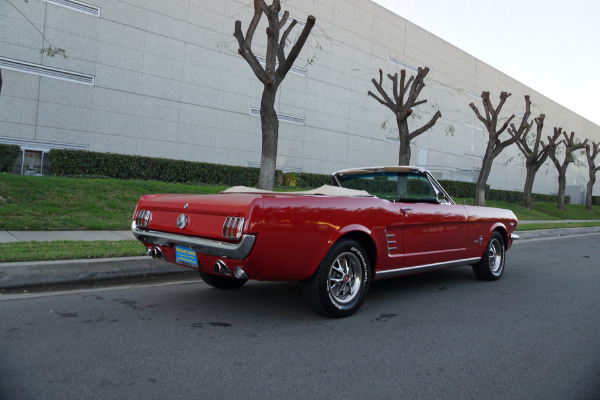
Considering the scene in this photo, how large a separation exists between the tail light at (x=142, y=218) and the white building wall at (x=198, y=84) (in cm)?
1262

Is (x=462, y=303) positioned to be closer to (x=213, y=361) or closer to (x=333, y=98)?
(x=213, y=361)

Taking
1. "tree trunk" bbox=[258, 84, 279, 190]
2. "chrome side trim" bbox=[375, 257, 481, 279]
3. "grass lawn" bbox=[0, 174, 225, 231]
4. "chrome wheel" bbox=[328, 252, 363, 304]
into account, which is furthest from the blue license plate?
"tree trunk" bbox=[258, 84, 279, 190]

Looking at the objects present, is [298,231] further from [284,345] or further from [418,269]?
[418,269]

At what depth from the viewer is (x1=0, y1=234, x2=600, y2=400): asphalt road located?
259 cm

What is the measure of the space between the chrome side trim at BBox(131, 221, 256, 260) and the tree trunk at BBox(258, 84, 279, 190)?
6967 millimetres

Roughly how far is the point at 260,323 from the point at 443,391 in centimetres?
171

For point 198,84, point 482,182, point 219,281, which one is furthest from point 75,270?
point 482,182

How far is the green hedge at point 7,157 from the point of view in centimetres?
1231

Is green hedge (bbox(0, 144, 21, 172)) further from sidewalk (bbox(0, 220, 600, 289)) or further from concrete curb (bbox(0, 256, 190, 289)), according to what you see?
concrete curb (bbox(0, 256, 190, 289))

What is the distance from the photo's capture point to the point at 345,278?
4.07 metres

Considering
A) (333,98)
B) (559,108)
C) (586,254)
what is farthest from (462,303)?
(559,108)

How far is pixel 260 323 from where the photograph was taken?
382 cm

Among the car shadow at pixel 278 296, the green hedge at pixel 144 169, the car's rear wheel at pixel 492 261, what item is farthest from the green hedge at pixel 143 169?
the car's rear wheel at pixel 492 261

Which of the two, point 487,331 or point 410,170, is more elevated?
point 410,170
